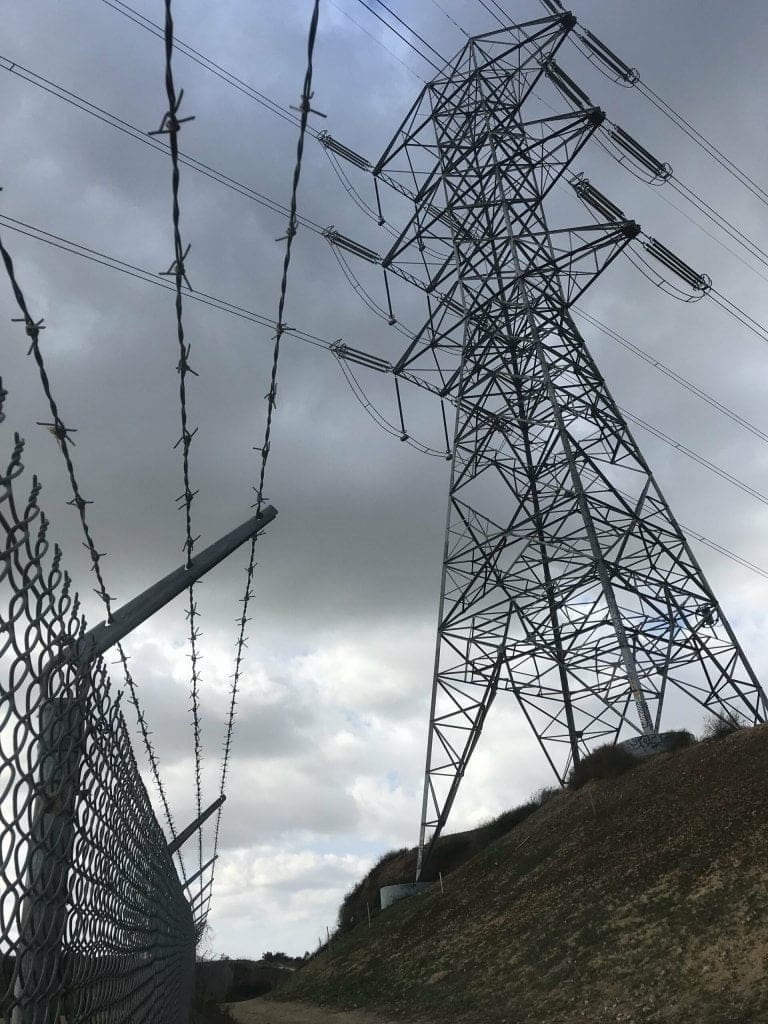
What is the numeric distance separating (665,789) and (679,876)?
13.7 feet

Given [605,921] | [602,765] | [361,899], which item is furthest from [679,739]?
[361,899]

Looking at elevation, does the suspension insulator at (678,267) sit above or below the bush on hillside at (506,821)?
above

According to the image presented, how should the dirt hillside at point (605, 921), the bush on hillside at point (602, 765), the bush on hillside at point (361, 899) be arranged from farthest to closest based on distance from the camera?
the bush on hillside at point (361, 899), the bush on hillside at point (602, 765), the dirt hillside at point (605, 921)

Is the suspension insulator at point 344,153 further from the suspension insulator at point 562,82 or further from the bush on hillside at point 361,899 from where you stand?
the bush on hillside at point 361,899

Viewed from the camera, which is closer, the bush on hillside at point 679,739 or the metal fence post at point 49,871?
the metal fence post at point 49,871

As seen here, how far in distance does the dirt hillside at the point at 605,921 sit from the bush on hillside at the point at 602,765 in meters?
0.44

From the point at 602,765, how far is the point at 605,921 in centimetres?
822

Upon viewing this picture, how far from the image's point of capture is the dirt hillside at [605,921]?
41.4 feet

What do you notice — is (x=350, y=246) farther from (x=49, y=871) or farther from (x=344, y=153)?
(x=49, y=871)

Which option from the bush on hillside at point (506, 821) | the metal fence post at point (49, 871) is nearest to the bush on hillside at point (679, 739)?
the bush on hillside at point (506, 821)

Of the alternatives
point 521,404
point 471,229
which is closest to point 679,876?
point 521,404

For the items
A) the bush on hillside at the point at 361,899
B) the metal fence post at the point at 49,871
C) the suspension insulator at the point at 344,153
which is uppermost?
the suspension insulator at the point at 344,153

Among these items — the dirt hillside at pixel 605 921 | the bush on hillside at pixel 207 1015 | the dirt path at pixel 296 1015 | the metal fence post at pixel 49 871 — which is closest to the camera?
the metal fence post at pixel 49 871

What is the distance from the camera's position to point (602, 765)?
2328 cm
